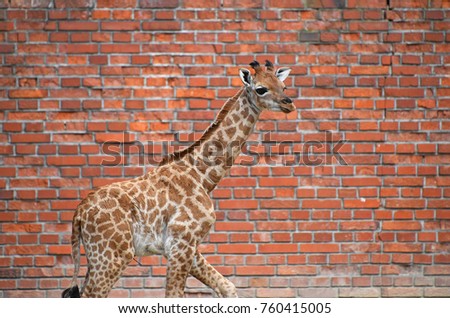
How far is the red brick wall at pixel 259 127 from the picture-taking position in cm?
620

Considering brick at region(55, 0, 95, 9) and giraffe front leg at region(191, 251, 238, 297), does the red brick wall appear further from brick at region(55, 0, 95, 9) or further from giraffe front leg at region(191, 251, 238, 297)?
giraffe front leg at region(191, 251, 238, 297)

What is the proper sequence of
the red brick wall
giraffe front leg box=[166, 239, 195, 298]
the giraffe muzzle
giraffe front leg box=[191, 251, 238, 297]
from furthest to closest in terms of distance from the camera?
the red brick wall → giraffe front leg box=[191, 251, 238, 297] → the giraffe muzzle → giraffe front leg box=[166, 239, 195, 298]

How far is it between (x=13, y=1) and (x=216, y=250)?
2.65 meters

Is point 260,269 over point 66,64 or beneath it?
beneath

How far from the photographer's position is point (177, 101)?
626 cm

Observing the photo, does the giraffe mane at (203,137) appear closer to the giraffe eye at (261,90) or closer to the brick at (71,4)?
the giraffe eye at (261,90)

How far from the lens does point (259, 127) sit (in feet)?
20.7

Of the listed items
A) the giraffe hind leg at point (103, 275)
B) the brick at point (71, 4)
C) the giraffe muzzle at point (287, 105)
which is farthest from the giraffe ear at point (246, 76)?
the brick at point (71, 4)

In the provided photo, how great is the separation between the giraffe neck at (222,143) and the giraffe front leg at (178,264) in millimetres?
466

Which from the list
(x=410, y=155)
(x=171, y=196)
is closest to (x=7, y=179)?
(x=171, y=196)

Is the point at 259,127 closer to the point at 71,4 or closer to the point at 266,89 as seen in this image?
the point at 266,89

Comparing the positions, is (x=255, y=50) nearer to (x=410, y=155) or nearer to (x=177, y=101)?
(x=177, y=101)

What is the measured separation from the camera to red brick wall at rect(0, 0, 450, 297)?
6199 millimetres

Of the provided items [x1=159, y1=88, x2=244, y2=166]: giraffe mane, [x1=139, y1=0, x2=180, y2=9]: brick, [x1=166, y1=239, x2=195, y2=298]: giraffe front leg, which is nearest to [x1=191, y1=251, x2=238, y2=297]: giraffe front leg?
[x1=166, y1=239, x2=195, y2=298]: giraffe front leg
